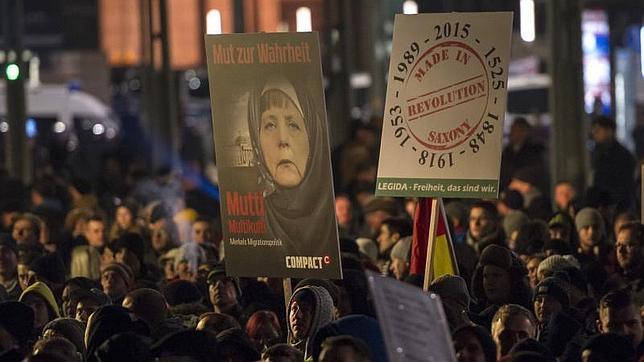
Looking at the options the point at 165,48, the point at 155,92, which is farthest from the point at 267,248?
the point at 155,92

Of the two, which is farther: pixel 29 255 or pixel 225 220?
pixel 29 255

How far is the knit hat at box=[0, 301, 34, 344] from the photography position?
11344 millimetres

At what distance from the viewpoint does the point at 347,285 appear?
1277cm

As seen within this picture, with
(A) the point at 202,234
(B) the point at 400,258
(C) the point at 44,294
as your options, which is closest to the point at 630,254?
(B) the point at 400,258

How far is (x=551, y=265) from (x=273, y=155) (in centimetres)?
238

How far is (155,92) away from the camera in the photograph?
42.1 m

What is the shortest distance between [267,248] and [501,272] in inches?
65.9

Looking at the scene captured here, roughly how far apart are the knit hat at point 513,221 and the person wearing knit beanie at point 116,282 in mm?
3815

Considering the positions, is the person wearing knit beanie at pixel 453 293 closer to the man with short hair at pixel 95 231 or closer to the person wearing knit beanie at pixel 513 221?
the person wearing knit beanie at pixel 513 221

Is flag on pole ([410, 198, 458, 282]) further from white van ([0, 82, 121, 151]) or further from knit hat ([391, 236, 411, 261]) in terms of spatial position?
white van ([0, 82, 121, 151])

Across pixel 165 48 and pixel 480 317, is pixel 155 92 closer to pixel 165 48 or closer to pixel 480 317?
pixel 165 48

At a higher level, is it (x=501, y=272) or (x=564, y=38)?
(x=564, y=38)

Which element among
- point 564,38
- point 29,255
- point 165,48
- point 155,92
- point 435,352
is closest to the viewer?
point 435,352

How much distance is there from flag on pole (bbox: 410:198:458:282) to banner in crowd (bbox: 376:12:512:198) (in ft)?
2.29
